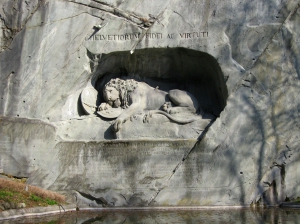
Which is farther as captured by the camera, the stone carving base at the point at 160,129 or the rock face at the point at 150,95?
the stone carving base at the point at 160,129

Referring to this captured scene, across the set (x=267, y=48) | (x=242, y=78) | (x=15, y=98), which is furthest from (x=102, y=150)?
(x=267, y=48)

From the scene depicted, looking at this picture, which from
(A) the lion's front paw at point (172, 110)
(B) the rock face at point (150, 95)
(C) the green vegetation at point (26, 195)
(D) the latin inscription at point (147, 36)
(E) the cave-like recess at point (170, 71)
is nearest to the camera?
(C) the green vegetation at point (26, 195)

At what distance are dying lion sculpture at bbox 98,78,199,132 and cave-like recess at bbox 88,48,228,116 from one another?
0.30 meters

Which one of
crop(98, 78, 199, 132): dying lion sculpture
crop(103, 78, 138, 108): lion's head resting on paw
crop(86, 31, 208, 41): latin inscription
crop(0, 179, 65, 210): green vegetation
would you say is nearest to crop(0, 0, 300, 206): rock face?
crop(86, 31, 208, 41): latin inscription

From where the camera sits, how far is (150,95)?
9.88 meters

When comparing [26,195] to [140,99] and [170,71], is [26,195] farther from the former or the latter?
[170,71]

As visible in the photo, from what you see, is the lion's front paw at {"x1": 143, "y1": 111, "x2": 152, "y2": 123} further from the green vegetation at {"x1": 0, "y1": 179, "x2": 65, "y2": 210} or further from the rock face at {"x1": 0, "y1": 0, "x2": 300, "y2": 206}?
the green vegetation at {"x1": 0, "y1": 179, "x2": 65, "y2": 210}

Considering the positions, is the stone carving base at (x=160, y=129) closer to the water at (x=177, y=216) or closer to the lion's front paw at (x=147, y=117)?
the lion's front paw at (x=147, y=117)

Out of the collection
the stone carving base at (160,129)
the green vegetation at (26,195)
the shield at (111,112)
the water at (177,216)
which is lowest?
the water at (177,216)

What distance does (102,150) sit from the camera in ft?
29.5

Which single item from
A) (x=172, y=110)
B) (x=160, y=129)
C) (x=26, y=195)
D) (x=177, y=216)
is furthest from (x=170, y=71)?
(x=26, y=195)

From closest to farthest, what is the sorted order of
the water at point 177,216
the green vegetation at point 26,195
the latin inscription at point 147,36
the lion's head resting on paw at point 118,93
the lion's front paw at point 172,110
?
1. the water at point 177,216
2. the green vegetation at point 26,195
3. the latin inscription at point 147,36
4. the lion's front paw at point 172,110
5. the lion's head resting on paw at point 118,93

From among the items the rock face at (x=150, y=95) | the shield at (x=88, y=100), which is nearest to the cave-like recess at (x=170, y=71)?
the rock face at (x=150, y=95)

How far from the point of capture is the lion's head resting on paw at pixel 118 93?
982 cm
